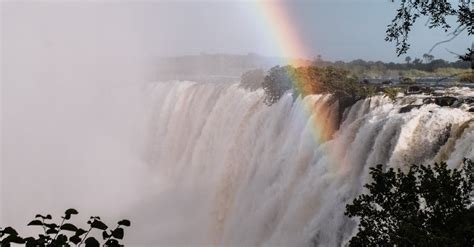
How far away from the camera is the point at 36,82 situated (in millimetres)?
59156

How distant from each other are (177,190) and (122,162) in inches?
407

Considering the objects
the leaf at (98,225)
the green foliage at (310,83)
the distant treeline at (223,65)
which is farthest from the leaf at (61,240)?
the distant treeline at (223,65)

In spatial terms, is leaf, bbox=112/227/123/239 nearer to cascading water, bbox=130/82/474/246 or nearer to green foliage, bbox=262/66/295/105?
cascading water, bbox=130/82/474/246

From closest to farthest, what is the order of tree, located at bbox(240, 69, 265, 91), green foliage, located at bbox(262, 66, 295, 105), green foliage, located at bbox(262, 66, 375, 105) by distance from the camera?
green foliage, located at bbox(262, 66, 375, 105) → green foliage, located at bbox(262, 66, 295, 105) → tree, located at bbox(240, 69, 265, 91)

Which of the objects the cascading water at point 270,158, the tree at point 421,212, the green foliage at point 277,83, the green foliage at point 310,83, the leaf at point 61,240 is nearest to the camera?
the leaf at point 61,240

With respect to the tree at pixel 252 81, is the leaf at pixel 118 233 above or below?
below

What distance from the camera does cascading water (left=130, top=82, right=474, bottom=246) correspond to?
12789 millimetres

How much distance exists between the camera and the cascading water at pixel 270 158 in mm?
12789

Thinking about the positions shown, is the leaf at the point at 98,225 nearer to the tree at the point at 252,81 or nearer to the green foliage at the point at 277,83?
the green foliage at the point at 277,83

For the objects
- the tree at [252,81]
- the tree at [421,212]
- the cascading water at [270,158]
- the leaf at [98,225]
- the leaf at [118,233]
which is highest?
the tree at [252,81]

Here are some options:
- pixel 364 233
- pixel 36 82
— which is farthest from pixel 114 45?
pixel 364 233

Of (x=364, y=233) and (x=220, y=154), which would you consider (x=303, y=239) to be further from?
(x=220, y=154)

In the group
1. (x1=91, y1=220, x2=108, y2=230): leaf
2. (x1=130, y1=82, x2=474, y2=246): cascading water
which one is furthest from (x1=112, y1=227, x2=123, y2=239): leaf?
(x1=130, y1=82, x2=474, y2=246): cascading water

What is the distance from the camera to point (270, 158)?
20.7 m
